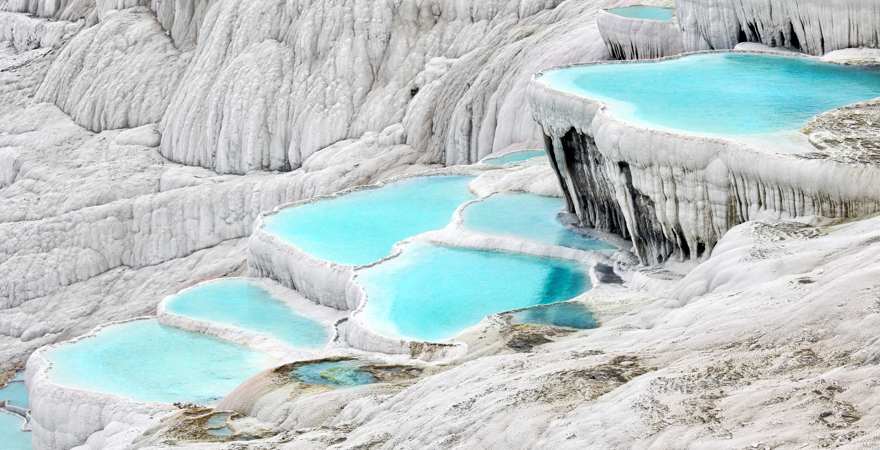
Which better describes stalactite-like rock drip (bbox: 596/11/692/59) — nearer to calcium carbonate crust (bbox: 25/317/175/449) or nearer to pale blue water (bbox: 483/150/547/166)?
pale blue water (bbox: 483/150/547/166)

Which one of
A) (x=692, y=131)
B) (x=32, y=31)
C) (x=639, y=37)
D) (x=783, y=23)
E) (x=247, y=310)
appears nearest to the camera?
(x=692, y=131)

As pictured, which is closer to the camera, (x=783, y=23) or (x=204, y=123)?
(x=783, y=23)

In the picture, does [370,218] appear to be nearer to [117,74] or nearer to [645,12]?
[645,12]

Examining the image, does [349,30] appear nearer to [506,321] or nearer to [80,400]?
[80,400]

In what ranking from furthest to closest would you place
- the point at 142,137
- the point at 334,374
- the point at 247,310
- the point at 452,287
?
1. the point at 142,137
2. the point at 247,310
3. the point at 452,287
4. the point at 334,374

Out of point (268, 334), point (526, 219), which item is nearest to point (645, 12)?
point (526, 219)

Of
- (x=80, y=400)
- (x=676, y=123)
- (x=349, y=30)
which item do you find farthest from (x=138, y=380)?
(x=349, y=30)

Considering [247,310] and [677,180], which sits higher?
[677,180]
